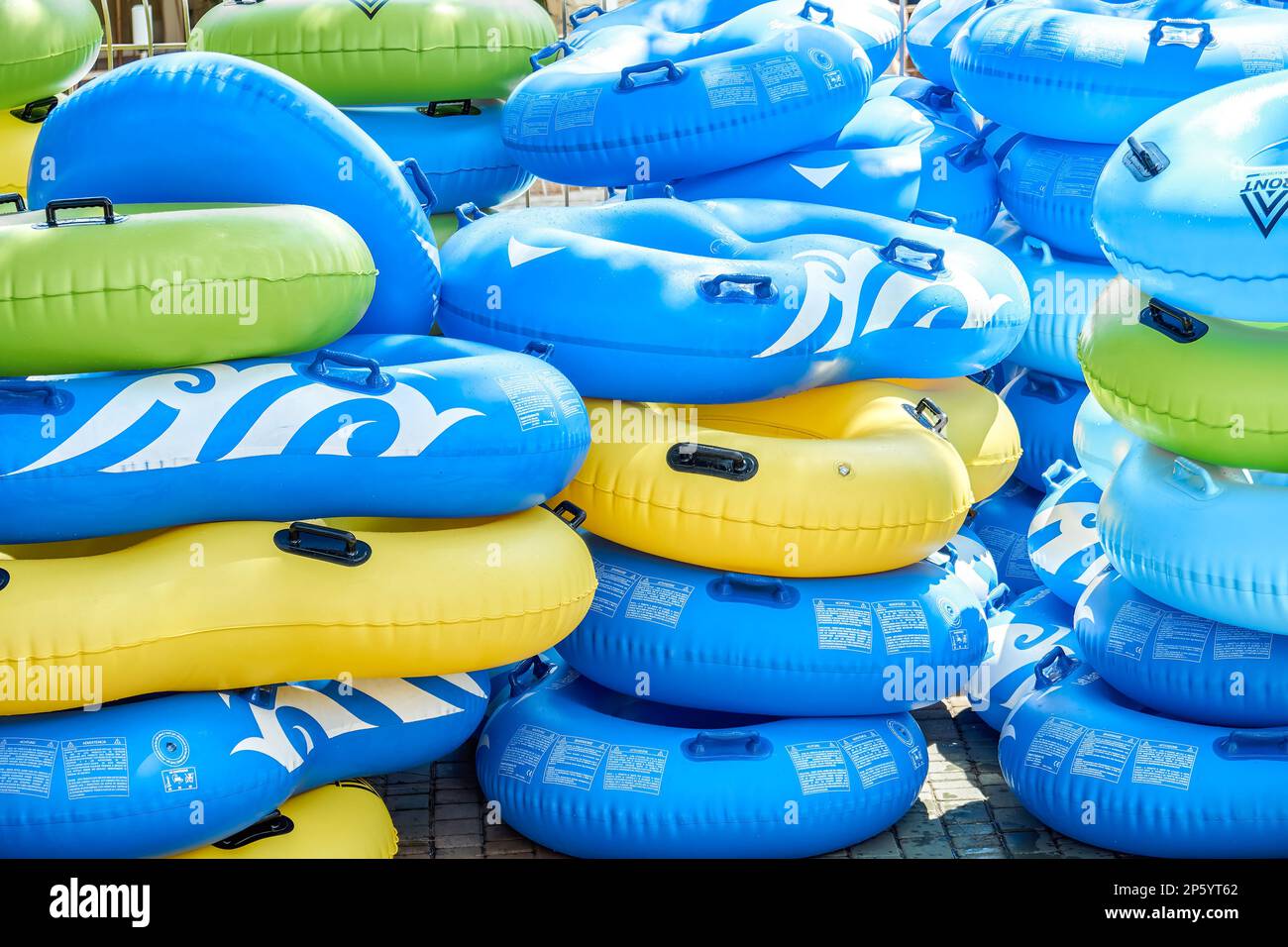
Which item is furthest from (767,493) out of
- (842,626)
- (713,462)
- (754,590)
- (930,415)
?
(930,415)

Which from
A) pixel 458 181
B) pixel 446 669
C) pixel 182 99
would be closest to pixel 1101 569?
pixel 446 669

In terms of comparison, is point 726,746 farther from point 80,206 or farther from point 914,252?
point 80,206

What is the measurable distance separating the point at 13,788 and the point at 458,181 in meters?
2.72

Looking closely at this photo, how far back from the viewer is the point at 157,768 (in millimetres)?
3736

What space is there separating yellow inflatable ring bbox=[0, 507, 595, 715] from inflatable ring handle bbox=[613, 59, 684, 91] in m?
Answer: 1.71

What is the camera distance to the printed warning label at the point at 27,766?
3.68 m

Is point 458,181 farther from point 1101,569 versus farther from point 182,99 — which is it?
point 1101,569

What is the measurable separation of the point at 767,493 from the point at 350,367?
109cm

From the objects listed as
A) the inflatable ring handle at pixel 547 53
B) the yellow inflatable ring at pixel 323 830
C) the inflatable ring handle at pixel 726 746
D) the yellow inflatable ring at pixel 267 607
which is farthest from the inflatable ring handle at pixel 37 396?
the inflatable ring handle at pixel 547 53

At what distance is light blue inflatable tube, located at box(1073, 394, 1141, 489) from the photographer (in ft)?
15.9

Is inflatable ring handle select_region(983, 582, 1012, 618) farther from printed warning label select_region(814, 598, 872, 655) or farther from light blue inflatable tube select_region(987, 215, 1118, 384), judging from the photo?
light blue inflatable tube select_region(987, 215, 1118, 384)

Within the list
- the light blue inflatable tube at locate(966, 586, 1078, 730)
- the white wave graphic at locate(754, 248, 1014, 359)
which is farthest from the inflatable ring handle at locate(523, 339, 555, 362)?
the light blue inflatable tube at locate(966, 586, 1078, 730)

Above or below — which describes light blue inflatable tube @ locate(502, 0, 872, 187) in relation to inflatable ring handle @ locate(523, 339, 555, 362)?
above

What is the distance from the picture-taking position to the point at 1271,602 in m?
4.07
